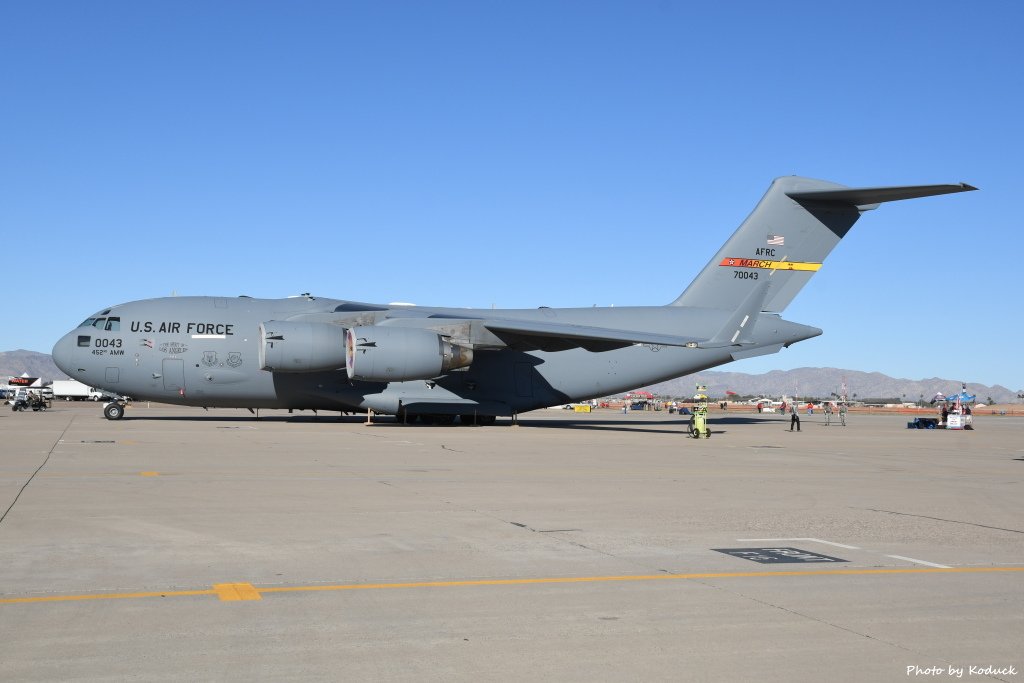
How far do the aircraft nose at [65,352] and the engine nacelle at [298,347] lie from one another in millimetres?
6023

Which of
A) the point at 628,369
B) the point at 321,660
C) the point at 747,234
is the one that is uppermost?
the point at 747,234

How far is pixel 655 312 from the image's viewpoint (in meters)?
33.5

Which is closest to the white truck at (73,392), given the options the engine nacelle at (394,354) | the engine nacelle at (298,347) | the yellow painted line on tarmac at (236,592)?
the engine nacelle at (298,347)

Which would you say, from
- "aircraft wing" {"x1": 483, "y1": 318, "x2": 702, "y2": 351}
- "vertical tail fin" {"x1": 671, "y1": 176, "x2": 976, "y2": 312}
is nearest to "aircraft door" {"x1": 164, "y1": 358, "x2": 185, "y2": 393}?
"aircraft wing" {"x1": 483, "y1": 318, "x2": 702, "y2": 351}

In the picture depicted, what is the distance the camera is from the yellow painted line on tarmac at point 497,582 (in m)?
6.56

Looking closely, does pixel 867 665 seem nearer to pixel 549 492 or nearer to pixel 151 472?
pixel 549 492

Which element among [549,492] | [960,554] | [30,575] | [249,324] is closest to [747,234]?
[249,324]

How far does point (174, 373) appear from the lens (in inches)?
1171

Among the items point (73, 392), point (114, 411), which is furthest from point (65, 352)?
point (73, 392)

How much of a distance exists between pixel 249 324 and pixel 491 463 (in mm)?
14699

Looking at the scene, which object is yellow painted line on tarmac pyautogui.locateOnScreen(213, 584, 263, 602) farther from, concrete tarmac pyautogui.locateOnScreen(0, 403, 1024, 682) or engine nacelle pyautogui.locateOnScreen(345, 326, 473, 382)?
engine nacelle pyautogui.locateOnScreen(345, 326, 473, 382)

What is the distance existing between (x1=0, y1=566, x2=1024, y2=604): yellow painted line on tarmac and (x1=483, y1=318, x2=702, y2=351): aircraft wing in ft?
68.6

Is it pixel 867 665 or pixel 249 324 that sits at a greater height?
pixel 249 324

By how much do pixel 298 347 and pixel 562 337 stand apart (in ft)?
24.8
